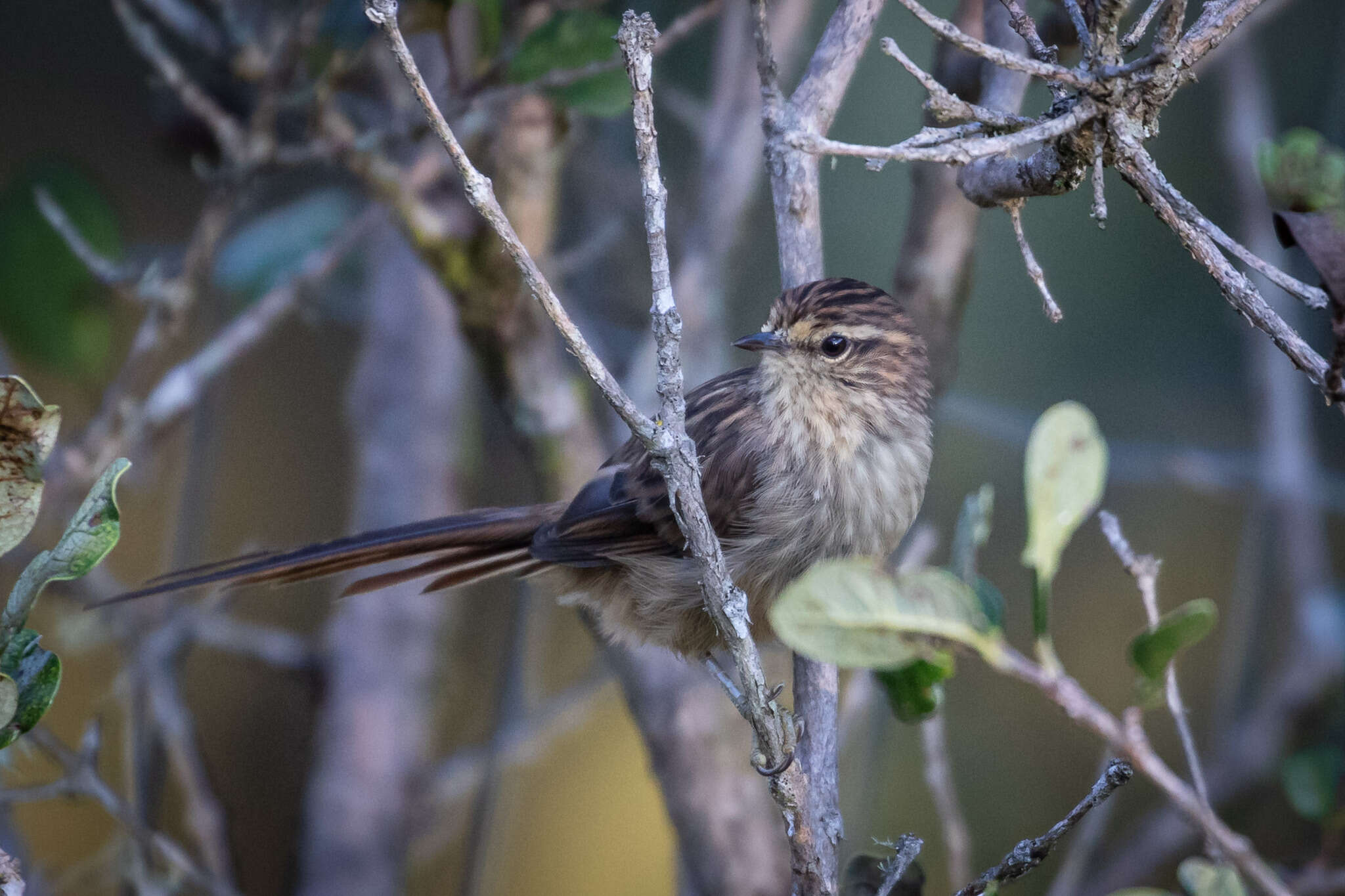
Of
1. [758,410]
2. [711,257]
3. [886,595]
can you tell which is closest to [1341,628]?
[758,410]

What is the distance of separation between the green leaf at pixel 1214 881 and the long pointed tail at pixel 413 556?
1866 mm

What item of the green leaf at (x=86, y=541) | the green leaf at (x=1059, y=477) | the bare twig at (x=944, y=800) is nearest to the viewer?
the green leaf at (x=1059, y=477)

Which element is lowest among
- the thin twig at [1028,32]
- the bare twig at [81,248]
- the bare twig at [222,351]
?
the thin twig at [1028,32]

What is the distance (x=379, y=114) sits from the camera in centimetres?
362

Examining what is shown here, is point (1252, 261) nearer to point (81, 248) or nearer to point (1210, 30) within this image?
point (1210, 30)

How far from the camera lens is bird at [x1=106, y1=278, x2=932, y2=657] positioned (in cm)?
267

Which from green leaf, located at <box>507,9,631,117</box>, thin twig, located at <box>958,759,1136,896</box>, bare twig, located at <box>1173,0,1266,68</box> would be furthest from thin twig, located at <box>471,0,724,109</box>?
thin twig, located at <box>958,759,1136,896</box>

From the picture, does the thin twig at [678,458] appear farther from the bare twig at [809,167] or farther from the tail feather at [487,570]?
the tail feather at [487,570]

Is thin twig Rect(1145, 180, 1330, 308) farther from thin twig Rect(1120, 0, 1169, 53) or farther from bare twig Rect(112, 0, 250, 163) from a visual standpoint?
bare twig Rect(112, 0, 250, 163)

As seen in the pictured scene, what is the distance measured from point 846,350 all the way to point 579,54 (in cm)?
97

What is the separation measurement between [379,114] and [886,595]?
9.74 feet

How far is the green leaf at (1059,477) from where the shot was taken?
122 cm

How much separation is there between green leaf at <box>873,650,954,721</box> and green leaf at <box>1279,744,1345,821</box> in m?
1.06

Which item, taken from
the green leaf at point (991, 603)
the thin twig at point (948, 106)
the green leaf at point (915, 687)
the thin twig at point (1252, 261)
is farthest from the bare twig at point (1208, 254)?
the green leaf at point (915, 687)
